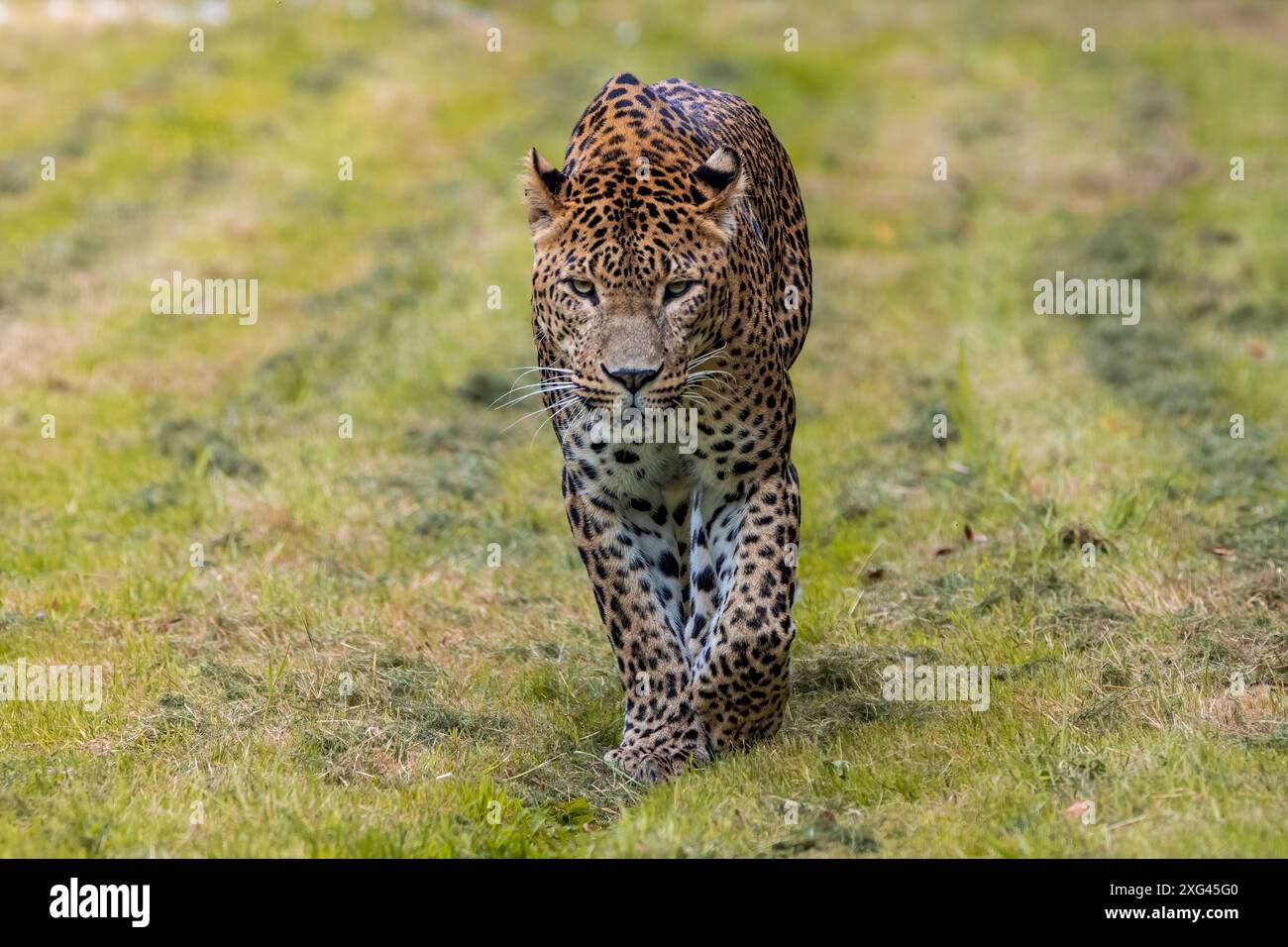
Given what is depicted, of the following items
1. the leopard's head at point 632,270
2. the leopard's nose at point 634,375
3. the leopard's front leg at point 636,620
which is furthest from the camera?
the leopard's front leg at point 636,620

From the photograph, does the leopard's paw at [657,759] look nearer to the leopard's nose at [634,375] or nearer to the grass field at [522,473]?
the grass field at [522,473]

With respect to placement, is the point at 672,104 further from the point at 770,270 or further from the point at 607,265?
the point at 607,265

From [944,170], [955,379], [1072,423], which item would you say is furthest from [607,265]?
[944,170]

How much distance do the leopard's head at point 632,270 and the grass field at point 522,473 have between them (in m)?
1.56

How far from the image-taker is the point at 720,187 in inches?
273

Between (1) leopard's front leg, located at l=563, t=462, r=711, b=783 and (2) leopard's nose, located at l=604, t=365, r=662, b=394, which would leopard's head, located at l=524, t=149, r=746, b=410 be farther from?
(1) leopard's front leg, located at l=563, t=462, r=711, b=783

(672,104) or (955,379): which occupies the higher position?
(672,104)

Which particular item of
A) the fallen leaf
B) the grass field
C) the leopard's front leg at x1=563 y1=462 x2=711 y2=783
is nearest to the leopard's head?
the leopard's front leg at x1=563 y1=462 x2=711 y2=783

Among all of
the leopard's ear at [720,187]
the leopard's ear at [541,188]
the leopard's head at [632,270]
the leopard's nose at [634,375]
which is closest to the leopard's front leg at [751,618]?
the leopard's head at [632,270]

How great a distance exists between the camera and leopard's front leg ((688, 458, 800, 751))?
6.90 meters

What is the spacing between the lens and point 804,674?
25.8ft

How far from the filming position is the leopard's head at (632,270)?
6.55 meters

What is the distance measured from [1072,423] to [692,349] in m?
5.32

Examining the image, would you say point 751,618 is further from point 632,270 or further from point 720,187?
point 720,187
